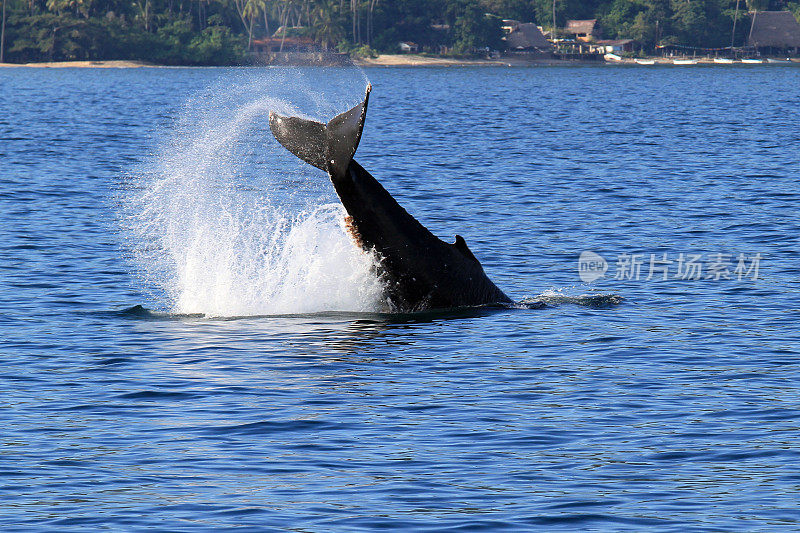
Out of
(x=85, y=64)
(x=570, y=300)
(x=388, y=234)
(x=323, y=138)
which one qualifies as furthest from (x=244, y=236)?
(x=85, y=64)

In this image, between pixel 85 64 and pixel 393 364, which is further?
pixel 85 64

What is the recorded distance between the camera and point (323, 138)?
18.0m

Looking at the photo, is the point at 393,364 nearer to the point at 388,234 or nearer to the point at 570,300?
the point at 388,234

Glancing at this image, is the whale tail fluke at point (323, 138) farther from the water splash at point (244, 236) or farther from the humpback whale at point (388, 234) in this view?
the water splash at point (244, 236)

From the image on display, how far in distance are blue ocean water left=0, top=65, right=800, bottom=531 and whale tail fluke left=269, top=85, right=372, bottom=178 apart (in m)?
1.00

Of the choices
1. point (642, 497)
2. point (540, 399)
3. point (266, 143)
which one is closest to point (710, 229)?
point (540, 399)

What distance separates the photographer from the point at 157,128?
7169 centimetres

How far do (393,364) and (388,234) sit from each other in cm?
299

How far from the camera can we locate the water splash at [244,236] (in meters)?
20.5

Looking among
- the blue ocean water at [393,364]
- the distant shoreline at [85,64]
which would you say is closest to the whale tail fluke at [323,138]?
the blue ocean water at [393,364]

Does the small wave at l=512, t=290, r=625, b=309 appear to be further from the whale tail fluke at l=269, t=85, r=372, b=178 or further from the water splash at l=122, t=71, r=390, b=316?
the whale tail fluke at l=269, t=85, r=372, b=178

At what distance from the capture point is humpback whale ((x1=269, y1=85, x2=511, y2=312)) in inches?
705

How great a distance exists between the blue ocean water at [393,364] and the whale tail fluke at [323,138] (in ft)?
3.29

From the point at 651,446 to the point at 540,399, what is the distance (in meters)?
2.16
